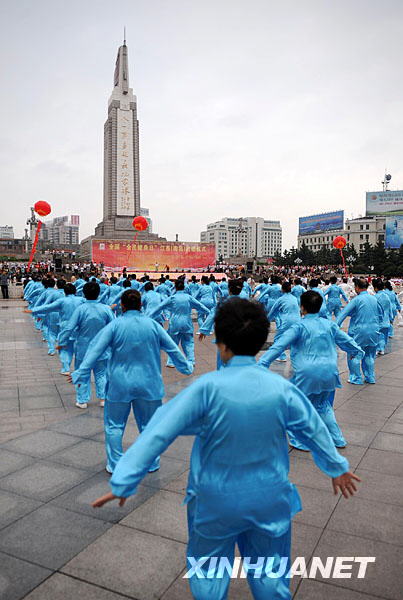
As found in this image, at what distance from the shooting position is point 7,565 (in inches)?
111

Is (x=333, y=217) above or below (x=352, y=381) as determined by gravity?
above

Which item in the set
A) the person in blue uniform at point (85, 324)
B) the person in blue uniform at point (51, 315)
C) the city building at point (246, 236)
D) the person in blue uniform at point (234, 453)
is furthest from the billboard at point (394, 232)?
the city building at point (246, 236)

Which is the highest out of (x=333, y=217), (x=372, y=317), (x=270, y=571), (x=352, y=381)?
(x=333, y=217)

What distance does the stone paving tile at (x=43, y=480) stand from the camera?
12.4 feet

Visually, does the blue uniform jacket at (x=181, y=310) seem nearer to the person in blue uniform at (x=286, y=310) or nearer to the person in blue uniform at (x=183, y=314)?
the person in blue uniform at (x=183, y=314)

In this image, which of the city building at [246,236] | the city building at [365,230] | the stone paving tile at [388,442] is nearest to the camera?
the stone paving tile at [388,442]

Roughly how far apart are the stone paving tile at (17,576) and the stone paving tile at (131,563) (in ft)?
0.54

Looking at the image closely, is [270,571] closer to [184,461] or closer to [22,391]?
[184,461]

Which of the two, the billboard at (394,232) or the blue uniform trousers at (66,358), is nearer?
the blue uniform trousers at (66,358)

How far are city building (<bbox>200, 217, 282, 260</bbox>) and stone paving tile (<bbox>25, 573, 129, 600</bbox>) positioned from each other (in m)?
152

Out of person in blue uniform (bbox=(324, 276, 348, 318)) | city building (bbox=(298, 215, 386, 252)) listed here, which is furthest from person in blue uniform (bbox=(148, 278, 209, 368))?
city building (bbox=(298, 215, 386, 252))

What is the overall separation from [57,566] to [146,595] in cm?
63

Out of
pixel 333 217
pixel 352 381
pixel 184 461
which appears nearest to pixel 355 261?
pixel 333 217

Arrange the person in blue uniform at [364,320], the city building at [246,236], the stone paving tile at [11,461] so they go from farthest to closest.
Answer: the city building at [246,236], the person in blue uniform at [364,320], the stone paving tile at [11,461]
